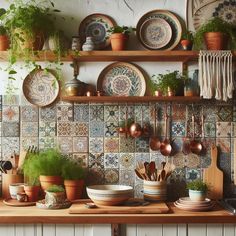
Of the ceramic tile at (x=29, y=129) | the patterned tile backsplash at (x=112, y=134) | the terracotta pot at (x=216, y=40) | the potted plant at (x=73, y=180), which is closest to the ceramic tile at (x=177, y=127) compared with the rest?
the patterned tile backsplash at (x=112, y=134)

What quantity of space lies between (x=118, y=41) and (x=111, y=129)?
57 cm

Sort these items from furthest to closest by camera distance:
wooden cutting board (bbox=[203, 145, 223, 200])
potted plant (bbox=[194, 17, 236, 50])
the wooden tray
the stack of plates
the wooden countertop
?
1. wooden cutting board (bbox=[203, 145, 223, 200])
2. potted plant (bbox=[194, 17, 236, 50])
3. the wooden tray
4. the stack of plates
5. the wooden countertop

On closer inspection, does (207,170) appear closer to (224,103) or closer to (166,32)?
(224,103)

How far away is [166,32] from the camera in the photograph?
274 cm

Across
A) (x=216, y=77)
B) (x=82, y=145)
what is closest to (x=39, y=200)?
(x=82, y=145)

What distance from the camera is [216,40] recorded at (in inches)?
101

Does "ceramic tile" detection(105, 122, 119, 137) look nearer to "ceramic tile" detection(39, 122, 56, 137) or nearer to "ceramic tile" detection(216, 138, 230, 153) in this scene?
"ceramic tile" detection(39, 122, 56, 137)

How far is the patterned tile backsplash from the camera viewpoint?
2.73 meters

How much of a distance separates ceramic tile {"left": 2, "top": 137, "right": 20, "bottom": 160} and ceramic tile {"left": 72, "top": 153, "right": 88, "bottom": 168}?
15.2 inches

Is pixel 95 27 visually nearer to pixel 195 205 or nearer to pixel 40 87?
pixel 40 87

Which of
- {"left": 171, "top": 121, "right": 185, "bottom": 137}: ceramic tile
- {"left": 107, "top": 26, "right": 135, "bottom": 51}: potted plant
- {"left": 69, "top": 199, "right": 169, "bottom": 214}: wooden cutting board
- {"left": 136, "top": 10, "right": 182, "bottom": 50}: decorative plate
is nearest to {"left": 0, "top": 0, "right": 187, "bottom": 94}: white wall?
{"left": 136, "top": 10, "right": 182, "bottom": 50}: decorative plate

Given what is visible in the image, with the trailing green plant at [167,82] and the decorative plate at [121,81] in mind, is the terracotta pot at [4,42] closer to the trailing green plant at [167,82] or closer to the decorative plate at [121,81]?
the decorative plate at [121,81]

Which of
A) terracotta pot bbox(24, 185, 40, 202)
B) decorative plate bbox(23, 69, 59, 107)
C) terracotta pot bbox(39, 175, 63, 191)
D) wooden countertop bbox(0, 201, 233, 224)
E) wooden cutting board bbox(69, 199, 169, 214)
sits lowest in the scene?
wooden countertop bbox(0, 201, 233, 224)

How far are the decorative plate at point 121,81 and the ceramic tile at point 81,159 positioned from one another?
0.44 metres
